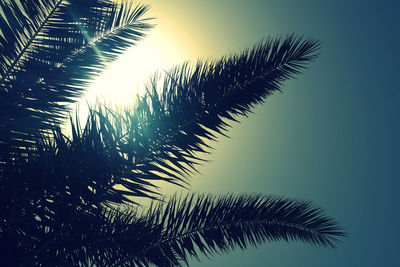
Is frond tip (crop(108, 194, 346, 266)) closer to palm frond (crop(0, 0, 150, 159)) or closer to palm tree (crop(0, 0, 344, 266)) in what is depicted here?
palm tree (crop(0, 0, 344, 266))

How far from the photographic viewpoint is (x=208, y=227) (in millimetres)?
3939

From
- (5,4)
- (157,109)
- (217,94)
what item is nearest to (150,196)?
(157,109)

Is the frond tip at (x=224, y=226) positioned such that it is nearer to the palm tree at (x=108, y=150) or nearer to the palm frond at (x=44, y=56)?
the palm tree at (x=108, y=150)

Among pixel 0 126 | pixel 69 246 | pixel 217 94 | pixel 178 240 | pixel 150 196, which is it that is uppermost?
pixel 217 94

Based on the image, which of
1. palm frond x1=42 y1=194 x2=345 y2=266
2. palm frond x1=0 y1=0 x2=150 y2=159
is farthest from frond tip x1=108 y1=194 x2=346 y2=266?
palm frond x1=0 y1=0 x2=150 y2=159

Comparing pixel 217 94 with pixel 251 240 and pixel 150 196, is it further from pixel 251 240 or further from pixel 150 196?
pixel 251 240

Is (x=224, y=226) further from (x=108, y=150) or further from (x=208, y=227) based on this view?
(x=108, y=150)

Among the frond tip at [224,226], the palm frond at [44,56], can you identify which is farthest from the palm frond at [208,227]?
the palm frond at [44,56]

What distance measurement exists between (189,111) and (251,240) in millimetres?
1628

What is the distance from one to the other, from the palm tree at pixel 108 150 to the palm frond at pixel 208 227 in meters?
0.01

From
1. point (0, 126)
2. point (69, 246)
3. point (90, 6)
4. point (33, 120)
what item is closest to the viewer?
point (69, 246)

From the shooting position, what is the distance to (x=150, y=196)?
132 inches

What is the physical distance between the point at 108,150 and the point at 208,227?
1433 mm

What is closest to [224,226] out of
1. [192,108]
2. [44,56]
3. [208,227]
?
[208,227]
